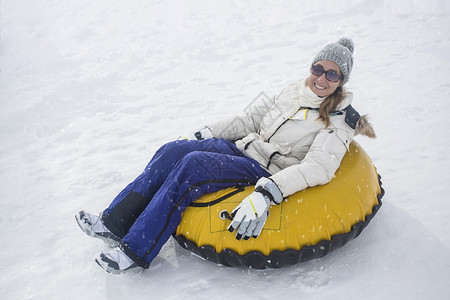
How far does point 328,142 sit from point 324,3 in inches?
269

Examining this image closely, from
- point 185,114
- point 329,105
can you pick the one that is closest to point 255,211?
point 329,105

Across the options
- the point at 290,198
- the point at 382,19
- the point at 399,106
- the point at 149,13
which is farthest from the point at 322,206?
the point at 149,13

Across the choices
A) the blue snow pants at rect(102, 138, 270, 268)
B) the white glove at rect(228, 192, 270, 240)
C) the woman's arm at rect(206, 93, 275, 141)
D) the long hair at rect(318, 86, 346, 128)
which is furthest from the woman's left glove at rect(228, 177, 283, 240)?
the woman's arm at rect(206, 93, 275, 141)

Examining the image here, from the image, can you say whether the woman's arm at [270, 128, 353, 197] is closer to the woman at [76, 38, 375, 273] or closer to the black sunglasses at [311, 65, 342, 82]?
the woman at [76, 38, 375, 273]

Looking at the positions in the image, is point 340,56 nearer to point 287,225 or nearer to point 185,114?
point 287,225

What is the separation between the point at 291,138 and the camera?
2441 millimetres

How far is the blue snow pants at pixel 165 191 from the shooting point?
6.76ft

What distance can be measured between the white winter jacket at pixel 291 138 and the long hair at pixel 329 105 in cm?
3

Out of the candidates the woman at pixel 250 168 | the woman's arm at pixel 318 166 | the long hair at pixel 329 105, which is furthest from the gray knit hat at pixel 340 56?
the woman's arm at pixel 318 166

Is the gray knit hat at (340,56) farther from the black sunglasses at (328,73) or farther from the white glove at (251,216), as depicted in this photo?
the white glove at (251,216)

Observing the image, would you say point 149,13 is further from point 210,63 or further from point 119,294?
point 119,294

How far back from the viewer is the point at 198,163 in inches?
87.5

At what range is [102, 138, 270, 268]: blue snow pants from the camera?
2.06 m

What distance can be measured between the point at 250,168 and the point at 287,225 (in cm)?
49
